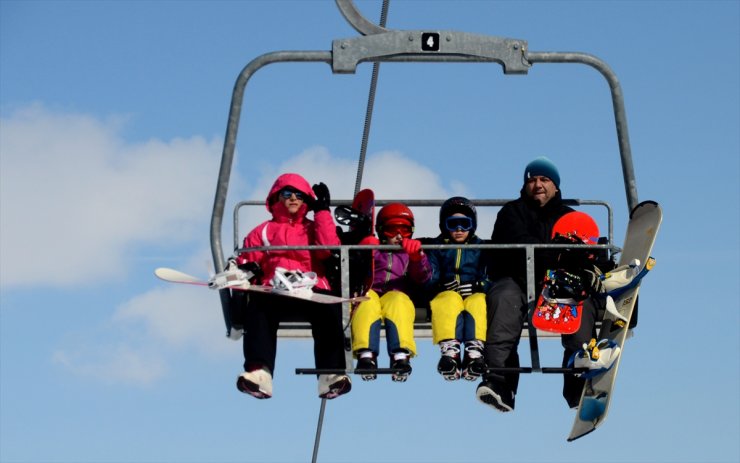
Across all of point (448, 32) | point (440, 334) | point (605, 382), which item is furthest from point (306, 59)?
point (605, 382)

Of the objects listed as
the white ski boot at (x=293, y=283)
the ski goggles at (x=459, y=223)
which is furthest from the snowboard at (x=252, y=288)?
the ski goggles at (x=459, y=223)

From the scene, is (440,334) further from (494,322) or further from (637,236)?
(637,236)

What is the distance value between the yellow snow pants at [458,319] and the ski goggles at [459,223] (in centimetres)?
55

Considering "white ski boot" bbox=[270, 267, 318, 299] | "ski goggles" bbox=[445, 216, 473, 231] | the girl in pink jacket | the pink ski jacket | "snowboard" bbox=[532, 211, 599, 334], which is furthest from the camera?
"ski goggles" bbox=[445, 216, 473, 231]

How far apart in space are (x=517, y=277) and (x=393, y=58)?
164 cm

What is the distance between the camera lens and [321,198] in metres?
11.5

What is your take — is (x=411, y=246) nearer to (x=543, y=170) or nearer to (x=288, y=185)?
(x=288, y=185)

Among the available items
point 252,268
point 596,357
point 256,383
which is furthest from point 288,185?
point 596,357

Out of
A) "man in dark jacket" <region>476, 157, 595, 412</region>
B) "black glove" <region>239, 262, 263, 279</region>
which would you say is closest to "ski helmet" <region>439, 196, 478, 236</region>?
"man in dark jacket" <region>476, 157, 595, 412</region>

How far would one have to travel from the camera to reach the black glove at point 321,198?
11430 millimetres

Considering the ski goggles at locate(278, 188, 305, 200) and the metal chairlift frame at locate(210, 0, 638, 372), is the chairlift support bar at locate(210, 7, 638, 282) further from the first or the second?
the ski goggles at locate(278, 188, 305, 200)

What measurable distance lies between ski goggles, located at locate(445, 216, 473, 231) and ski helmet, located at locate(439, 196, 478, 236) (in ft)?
0.09

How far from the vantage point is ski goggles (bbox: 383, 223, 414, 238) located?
38.4ft

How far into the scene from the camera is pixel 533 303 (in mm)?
11180
